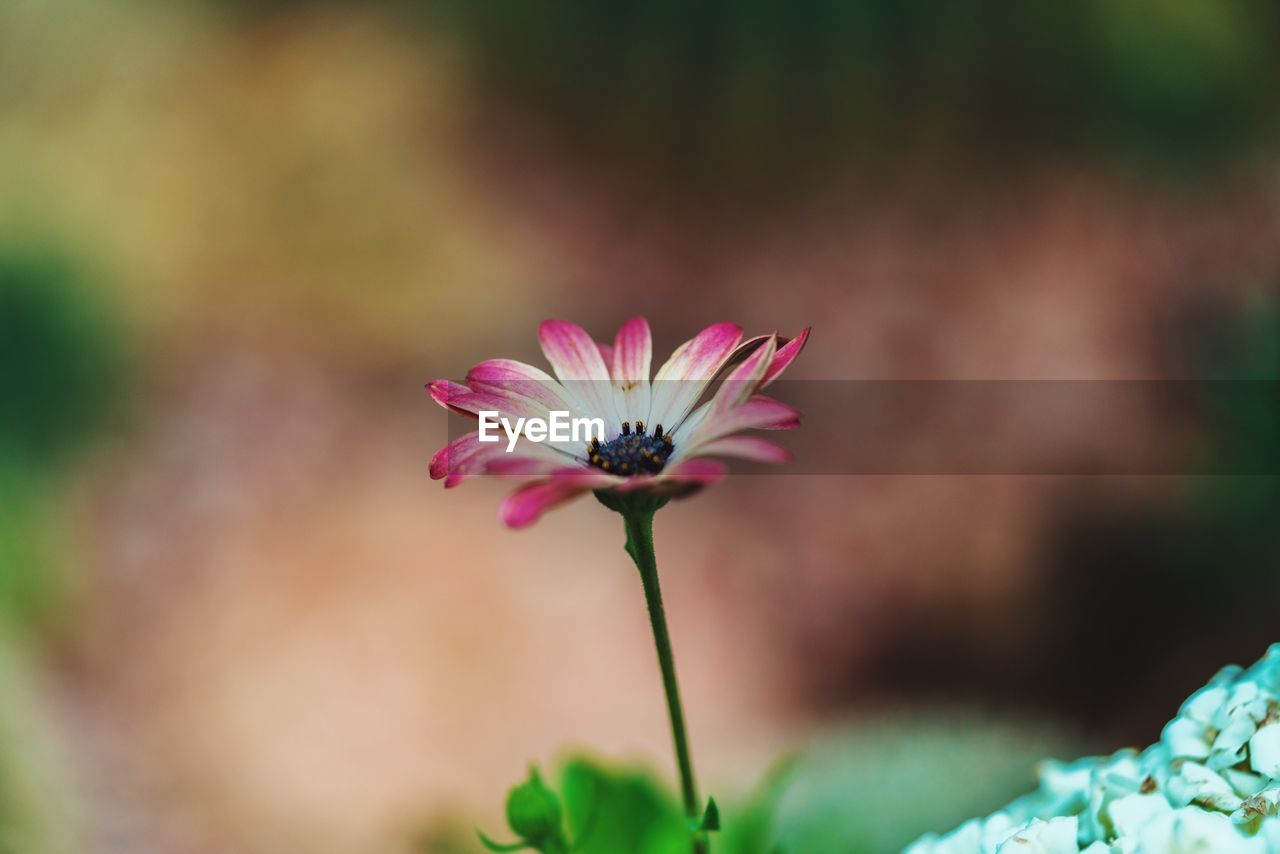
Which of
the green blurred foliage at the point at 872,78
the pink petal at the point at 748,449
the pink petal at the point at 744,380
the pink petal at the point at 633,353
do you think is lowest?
the pink petal at the point at 748,449

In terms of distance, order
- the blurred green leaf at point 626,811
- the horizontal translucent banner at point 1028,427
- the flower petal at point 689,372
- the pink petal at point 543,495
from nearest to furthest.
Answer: the pink petal at point 543,495, the flower petal at point 689,372, the blurred green leaf at point 626,811, the horizontal translucent banner at point 1028,427

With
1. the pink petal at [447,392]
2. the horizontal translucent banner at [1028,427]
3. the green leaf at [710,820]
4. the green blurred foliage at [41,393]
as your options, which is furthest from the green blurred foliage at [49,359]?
the green leaf at [710,820]

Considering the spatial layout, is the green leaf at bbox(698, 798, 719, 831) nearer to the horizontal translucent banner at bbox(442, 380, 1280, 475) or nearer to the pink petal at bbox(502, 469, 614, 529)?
the pink petal at bbox(502, 469, 614, 529)

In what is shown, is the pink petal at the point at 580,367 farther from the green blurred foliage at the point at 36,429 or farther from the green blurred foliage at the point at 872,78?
the green blurred foliage at the point at 872,78

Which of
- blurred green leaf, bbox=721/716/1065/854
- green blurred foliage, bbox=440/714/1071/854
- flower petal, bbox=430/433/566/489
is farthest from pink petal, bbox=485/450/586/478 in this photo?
blurred green leaf, bbox=721/716/1065/854

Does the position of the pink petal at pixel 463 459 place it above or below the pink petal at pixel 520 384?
below

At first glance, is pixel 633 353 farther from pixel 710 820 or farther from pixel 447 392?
pixel 710 820
